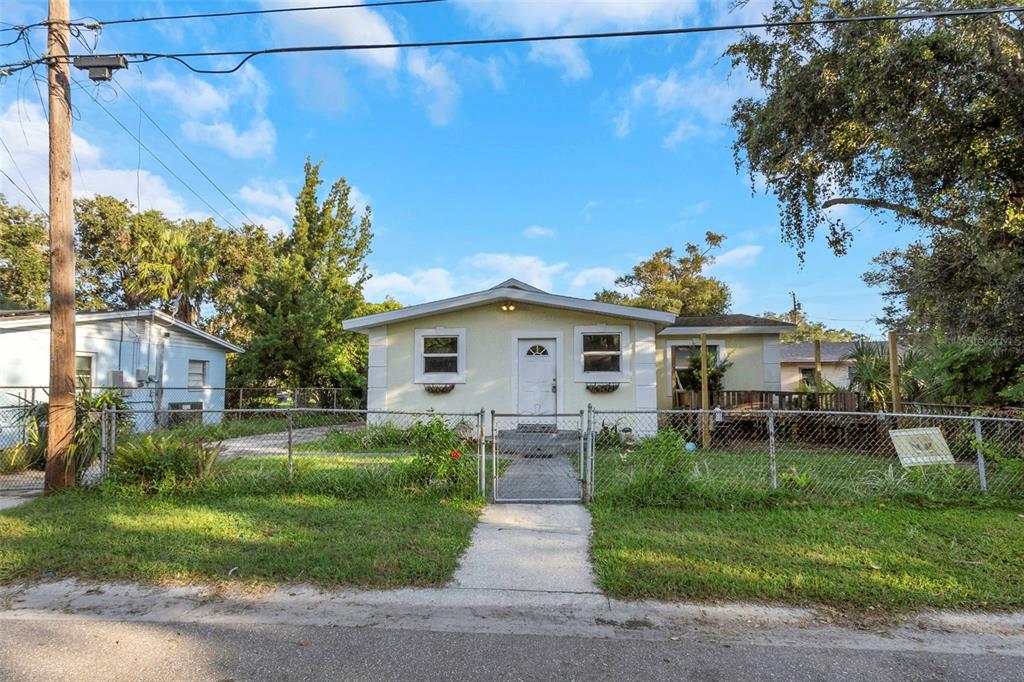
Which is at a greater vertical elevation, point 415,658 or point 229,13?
point 229,13

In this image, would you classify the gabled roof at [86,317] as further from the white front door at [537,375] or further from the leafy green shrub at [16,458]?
the white front door at [537,375]

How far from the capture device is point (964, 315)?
8.58 meters

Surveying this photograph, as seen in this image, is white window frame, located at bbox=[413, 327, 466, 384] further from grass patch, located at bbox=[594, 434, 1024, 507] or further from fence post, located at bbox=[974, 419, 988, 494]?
fence post, located at bbox=[974, 419, 988, 494]

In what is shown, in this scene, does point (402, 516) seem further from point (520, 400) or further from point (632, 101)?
point (632, 101)

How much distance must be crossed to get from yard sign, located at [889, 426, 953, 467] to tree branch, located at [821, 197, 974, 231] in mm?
3803

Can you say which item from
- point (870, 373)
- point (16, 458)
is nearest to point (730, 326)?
point (870, 373)

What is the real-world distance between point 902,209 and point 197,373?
1923 centimetres

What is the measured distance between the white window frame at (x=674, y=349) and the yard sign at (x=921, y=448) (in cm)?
674

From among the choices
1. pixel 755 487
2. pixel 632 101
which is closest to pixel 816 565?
pixel 755 487

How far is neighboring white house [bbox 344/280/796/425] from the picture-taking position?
1030 centimetres

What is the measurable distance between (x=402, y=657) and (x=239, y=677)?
0.81 metres

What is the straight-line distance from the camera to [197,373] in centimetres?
1595

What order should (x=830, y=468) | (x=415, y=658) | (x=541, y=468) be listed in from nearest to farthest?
(x=415, y=658) → (x=830, y=468) → (x=541, y=468)

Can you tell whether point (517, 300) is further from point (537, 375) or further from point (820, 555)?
point (820, 555)
